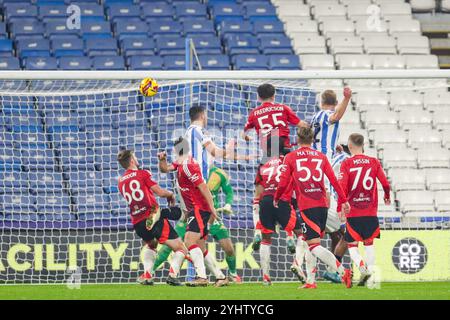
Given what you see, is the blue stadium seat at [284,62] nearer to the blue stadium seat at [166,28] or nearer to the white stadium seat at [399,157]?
the blue stadium seat at [166,28]

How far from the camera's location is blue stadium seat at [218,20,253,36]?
2034cm

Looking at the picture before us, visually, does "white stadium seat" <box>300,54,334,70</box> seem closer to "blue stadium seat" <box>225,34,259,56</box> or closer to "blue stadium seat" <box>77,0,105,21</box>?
"blue stadium seat" <box>225,34,259,56</box>

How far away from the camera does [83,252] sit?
1405cm

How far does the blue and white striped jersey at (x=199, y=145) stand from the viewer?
12273 millimetres

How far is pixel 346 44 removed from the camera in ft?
65.8

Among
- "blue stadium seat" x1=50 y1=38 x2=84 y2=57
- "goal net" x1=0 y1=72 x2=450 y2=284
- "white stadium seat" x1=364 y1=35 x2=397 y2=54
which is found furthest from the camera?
"white stadium seat" x1=364 y1=35 x2=397 y2=54

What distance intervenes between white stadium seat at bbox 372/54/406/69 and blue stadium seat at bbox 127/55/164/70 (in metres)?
3.95

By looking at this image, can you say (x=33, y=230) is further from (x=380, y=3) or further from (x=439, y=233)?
(x=380, y=3)

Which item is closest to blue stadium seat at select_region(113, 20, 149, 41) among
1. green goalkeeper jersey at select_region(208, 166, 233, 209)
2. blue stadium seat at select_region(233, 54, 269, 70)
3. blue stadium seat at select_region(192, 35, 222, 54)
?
blue stadium seat at select_region(192, 35, 222, 54)

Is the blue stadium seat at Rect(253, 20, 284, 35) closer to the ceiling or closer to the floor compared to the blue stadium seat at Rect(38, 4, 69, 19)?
closer to the floor

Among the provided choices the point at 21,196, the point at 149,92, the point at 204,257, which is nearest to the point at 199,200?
the point at 204,257

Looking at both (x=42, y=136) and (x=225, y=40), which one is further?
(x=225, y=40)

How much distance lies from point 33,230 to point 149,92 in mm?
2751

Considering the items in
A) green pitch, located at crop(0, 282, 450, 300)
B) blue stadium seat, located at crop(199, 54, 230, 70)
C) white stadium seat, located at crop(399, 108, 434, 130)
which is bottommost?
green pitch, located at crop(0, 282, 450, 300)
